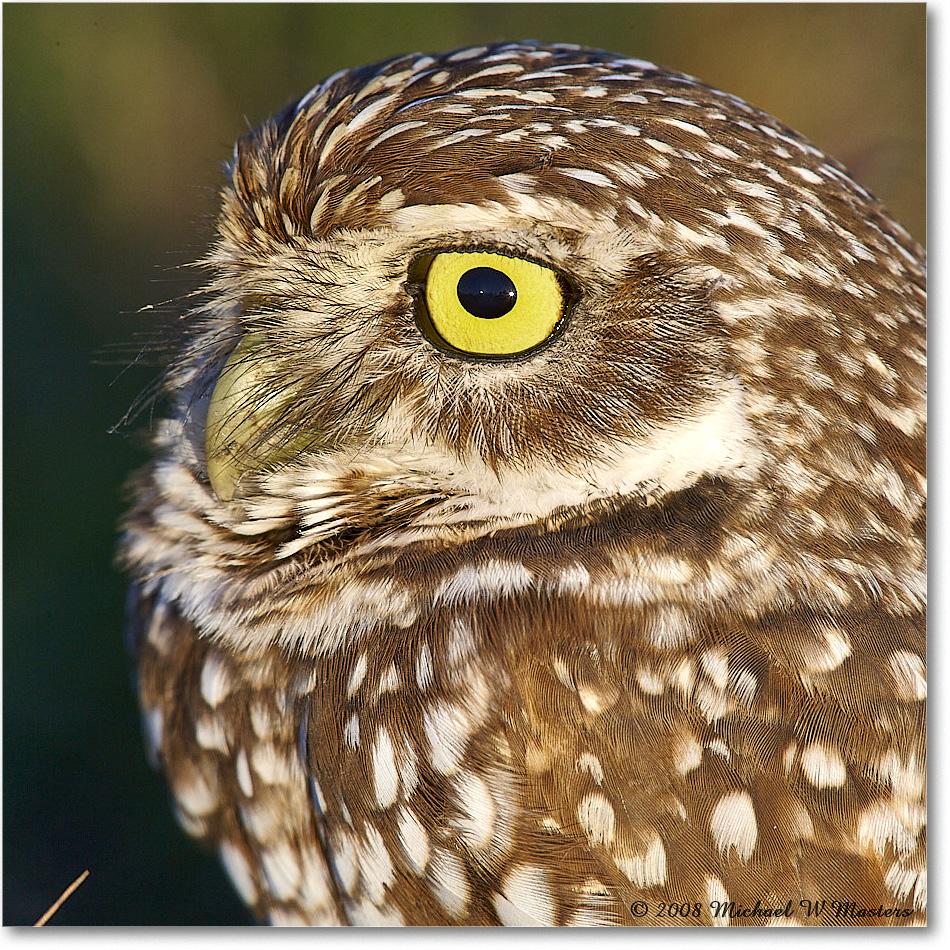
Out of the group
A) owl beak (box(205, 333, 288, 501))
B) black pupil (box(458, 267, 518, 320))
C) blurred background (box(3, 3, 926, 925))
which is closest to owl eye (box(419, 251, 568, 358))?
black pupil (box(458, 267, 518, 320))

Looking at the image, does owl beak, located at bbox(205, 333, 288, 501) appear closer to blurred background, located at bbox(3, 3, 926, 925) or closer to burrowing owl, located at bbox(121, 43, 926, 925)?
burrowing owl, located at bbox(121, 43, 926, 925)

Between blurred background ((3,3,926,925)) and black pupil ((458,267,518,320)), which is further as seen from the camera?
blurred background ((3,3,926,925))

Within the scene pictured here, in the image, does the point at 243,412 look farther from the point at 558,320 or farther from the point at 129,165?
the point at 129,165

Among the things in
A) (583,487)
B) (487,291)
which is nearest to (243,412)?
(487,291)

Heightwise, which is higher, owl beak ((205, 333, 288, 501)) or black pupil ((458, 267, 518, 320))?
black pupil ((458, 267, 518, 320))

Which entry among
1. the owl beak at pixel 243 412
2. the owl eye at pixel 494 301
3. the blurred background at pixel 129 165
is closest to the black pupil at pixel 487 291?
the owl eye at pixel 494 301

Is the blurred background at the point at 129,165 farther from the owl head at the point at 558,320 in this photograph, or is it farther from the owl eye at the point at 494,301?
the owl eye at the point at 494,301

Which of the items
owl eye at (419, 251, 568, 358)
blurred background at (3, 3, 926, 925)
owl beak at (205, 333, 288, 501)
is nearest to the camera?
owl eye at (419, 251, 568, 358)
